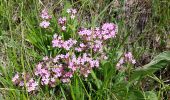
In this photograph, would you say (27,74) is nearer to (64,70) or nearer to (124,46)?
(64,70)

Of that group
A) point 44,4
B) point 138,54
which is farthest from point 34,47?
point 138,54

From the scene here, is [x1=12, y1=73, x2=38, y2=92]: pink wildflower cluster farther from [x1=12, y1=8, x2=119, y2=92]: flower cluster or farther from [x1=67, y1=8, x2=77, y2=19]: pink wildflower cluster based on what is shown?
[x1=67, y1=8, x2=77, y2=19]: pink wildflower cluster

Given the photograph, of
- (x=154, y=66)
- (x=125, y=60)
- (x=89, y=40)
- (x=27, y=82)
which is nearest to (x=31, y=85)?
(x=27, y=82)

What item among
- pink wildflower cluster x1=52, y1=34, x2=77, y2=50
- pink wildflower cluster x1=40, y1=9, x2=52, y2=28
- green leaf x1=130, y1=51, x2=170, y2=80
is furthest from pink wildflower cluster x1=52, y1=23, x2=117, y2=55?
green leaf x1=130, y1=51, x2=170, y2=80

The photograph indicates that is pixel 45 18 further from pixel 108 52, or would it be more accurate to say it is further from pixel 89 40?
pixel 108 52

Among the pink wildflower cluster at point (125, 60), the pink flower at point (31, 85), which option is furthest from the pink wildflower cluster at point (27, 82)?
the pink wildflower cluster at point (125, 60)

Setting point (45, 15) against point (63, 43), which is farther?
point (45, 15)
